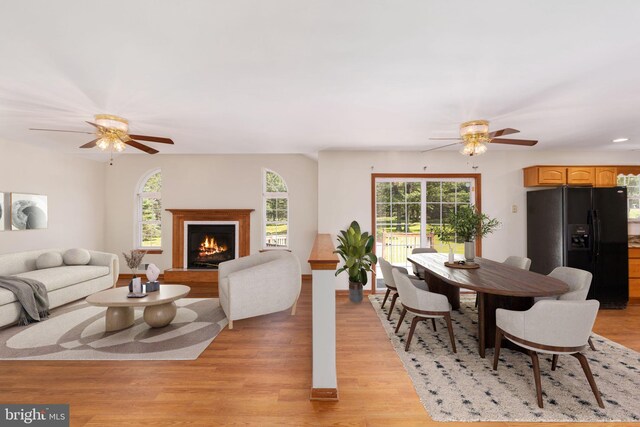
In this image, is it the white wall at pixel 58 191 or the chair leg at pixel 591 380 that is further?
the white wall at pixel 58 191

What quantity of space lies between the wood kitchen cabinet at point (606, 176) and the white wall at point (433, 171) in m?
0.41

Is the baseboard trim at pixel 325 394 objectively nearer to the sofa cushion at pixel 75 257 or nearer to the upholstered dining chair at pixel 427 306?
the upholstered dining chair at pixel 427 306

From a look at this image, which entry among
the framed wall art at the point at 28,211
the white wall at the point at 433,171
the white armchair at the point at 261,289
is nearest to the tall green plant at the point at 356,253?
the white wall at the point at 433,171

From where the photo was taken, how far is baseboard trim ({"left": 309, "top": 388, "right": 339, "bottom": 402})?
220cm

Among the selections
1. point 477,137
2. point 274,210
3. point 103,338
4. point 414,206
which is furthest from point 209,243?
point 477,137

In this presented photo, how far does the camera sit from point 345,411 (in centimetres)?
210

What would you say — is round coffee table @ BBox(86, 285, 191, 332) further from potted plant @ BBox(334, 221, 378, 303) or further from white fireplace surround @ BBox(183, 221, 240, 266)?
white fireplace surround @ BBox(183, 221, 240, 266)

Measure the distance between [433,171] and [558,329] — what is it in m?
3.42

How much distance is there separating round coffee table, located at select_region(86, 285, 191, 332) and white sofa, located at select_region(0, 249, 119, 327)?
1005mm

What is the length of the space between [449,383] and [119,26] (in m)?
3.34

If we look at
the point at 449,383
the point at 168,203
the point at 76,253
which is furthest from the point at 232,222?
the point at 449,383

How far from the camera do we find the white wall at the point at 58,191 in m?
4.61

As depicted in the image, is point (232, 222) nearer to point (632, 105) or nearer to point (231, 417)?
point (231, 417)

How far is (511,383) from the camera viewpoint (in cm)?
242
